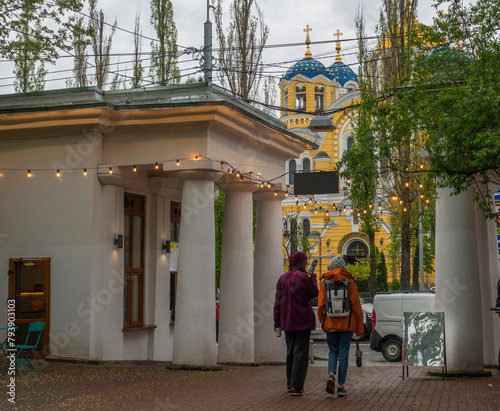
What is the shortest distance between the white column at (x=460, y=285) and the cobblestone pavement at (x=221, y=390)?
55 cm

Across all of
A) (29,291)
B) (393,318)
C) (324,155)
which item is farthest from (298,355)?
(324,155)

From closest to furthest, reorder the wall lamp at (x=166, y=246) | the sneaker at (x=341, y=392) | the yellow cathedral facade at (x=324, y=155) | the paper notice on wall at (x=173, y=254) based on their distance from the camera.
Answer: the sneaker at (x=341, y=392)
the wall lamp at (x=166, y=246)
the paper notice on wall at (x=173, y=254)
the yellow cathedral facade at (x=324, y=155)

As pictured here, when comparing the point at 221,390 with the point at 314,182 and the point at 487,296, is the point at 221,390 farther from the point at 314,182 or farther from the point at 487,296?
the point at 314,182

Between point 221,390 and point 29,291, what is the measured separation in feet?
19.4

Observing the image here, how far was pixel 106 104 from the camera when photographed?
15.9m

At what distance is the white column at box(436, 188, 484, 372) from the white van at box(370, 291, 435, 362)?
26.9 ft

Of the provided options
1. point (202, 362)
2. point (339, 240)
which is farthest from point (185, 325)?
point (339, 240)

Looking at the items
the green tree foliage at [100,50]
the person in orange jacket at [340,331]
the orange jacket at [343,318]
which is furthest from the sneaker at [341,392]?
the green tree foliage at [100,50]

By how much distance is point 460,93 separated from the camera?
11.5 m

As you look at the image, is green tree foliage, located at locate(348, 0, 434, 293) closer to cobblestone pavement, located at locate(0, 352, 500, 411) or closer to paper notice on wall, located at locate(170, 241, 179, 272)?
cobblestone pavement, located at locate(0, 352, 500, 411)

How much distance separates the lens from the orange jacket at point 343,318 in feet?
37.9

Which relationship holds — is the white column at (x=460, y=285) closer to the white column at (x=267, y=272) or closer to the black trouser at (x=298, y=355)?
the black trouser at (x=298, y=355)

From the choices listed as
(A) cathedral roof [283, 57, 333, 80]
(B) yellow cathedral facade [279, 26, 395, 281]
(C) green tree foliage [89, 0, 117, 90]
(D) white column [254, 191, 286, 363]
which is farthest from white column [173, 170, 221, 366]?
(A) cathedral roof [283, 57, 333, 80]

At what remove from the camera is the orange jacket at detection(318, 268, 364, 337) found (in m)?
11.5
